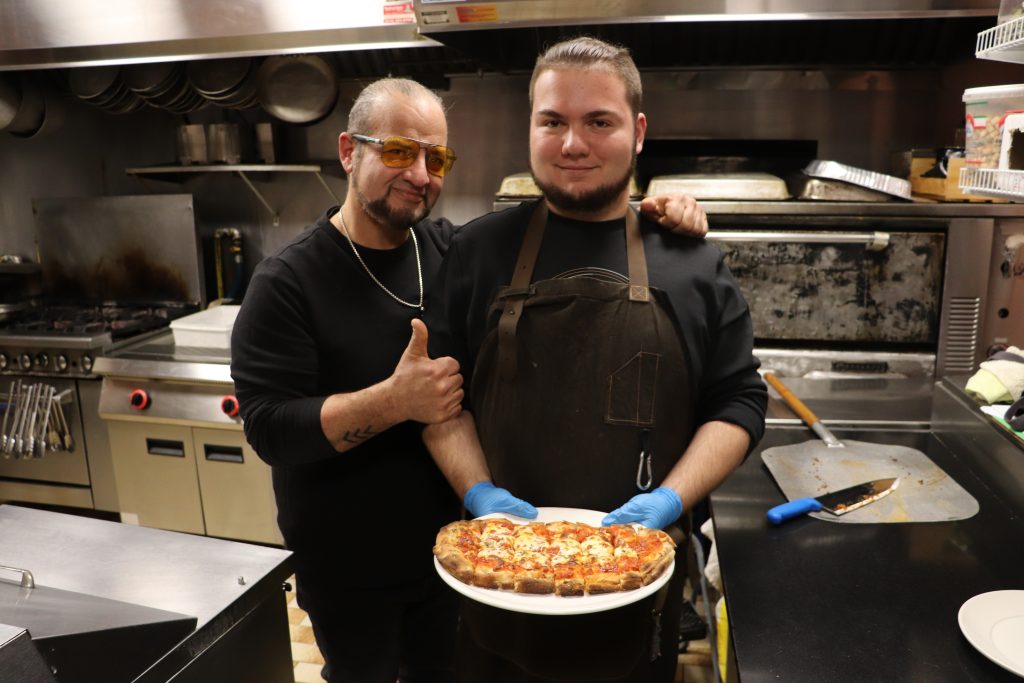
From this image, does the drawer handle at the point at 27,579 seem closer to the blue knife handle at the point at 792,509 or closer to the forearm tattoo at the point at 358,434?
the forearm tattoo at the point at 358,434

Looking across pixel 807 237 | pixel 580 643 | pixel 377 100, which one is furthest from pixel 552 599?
pixel 807 237

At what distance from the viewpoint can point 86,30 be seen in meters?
3.20

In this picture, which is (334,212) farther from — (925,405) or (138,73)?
(138,73)

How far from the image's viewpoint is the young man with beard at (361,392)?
173 cm

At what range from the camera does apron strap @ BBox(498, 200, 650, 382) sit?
5.21 ft

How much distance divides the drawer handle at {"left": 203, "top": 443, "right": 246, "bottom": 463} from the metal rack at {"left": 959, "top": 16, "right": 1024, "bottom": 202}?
2.86 metres

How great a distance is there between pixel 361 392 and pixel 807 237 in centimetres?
192

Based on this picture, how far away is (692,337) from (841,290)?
160 centimetres

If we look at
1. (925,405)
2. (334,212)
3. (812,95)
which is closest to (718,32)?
(812,95)

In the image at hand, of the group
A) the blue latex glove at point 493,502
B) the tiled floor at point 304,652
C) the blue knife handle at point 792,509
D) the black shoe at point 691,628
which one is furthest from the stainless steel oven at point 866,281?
the tiled floor at point 304,652

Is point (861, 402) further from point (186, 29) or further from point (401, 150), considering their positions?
point (186, 29)

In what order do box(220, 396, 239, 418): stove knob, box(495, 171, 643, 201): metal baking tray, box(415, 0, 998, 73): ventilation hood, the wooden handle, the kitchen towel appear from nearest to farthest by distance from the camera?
the kitchen towel → the wooden handle → box(415, 0, 998, 73): ventilation hood → box(495, 171, 643, 201): metal baking tray → box(220, 396, 239, 418): stove knob

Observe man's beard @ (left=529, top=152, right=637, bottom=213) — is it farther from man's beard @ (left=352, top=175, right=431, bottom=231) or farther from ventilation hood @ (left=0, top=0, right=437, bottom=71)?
ventilation hood @ (left=0, top=0, right=437, bottom=71)

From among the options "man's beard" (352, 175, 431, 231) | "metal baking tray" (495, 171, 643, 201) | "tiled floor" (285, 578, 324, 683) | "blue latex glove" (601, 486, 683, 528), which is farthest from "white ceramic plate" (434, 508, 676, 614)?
"metal baking tray" (495, 171, 643, 201)
